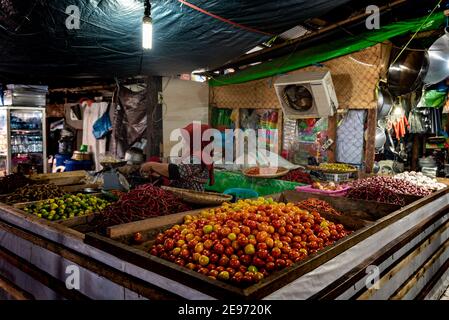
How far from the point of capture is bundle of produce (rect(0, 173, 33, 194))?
476 cm

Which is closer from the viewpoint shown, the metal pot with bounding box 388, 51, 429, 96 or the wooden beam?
the metal pot with bounding box 388, 51, 429, 96

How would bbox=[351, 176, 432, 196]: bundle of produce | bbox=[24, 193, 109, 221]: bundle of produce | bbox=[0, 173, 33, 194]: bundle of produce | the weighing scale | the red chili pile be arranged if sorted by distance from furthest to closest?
the weighing scale
bbox=[0, 173, 33, 194]: bundle of produce
bbox=[351, 176, 432, 196]: bundle of produce
the red chili pile
bbox=[24, 193, 109, 221]: bundle of produce

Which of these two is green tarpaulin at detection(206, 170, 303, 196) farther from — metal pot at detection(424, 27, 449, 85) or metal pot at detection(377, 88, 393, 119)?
metal pot at detection(424, 27, 449, 85)

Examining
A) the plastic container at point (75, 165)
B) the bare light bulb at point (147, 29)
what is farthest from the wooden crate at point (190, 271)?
the plastic container at point (75, 165)

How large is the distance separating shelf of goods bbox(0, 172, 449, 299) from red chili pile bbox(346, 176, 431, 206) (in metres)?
0.25

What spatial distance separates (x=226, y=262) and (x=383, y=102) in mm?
5655

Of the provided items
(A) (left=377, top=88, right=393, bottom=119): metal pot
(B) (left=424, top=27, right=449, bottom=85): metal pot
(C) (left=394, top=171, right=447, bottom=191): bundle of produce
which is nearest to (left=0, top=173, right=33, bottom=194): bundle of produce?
(C) (left=394, top=171, right=447, bottom=191): bundle of produce

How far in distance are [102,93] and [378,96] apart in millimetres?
7749

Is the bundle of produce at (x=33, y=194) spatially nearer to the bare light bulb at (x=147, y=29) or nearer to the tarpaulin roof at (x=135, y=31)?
the tarpaulin roof at (x=135, y=31)

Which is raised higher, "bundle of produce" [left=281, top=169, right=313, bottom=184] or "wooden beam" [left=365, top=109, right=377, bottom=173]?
"wooden beam" [left=365, top=109, right=377, bottom=173]

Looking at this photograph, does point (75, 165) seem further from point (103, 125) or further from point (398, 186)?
point (398, 186)

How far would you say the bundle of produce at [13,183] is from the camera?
4.76 meters
